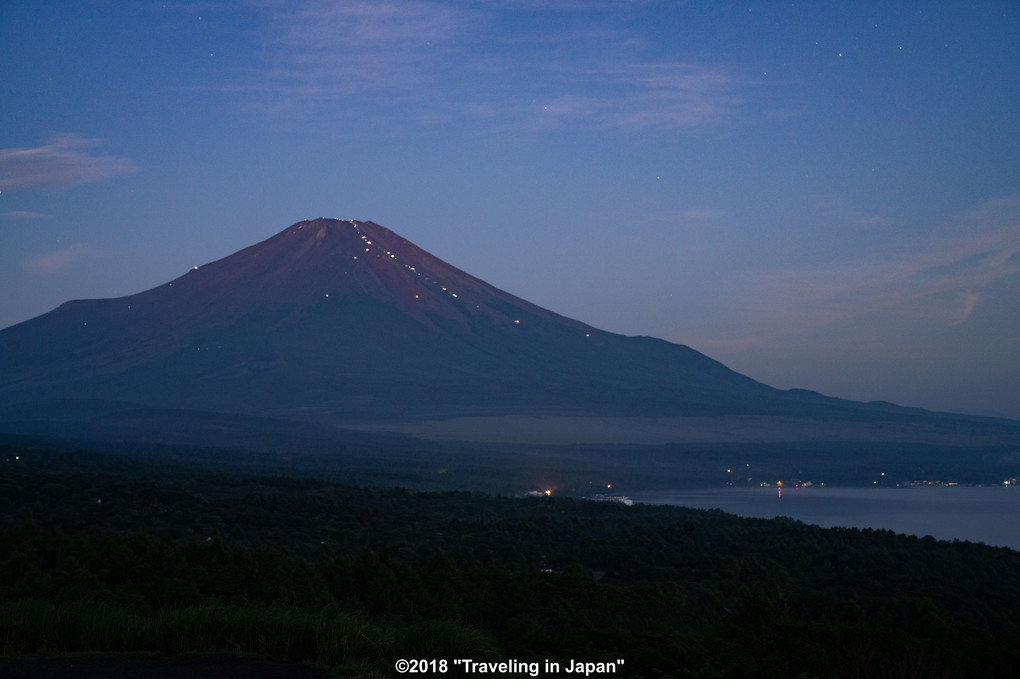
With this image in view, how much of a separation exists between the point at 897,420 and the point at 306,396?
9699 centimetres

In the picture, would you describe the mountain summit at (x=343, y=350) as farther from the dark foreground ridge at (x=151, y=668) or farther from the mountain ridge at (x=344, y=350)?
the dark foreground ridge at (x=151, y=668)

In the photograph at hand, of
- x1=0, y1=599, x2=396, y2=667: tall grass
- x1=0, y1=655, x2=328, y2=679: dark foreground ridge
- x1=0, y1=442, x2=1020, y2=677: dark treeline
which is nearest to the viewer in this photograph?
x1=0, y1=655, x2=328, y2=679: dark foreground ridge

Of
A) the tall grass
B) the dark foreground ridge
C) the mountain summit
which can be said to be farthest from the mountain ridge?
the dark foreground ridge

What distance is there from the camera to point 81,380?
A: 156 m

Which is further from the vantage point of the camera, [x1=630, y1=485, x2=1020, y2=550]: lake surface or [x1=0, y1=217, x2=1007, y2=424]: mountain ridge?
[x1=0, y1=217, x2=1007, y2=424]: mountain ridge

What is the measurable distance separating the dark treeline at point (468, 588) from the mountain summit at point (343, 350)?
104 metres

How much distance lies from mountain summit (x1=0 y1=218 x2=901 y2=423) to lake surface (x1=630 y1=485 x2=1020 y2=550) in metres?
54.8

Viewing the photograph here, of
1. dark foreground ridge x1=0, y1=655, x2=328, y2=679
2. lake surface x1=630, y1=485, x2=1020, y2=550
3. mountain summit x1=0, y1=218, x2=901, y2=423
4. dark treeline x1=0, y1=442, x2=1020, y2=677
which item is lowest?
lake surface x1=630, y1=485, x2=1020, y2=550

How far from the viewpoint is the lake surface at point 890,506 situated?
167ft

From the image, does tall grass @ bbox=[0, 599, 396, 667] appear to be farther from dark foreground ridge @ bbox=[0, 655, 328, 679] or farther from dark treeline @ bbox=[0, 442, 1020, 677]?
dark foreground ridge @ bbox=[0, 655, 328, 679]

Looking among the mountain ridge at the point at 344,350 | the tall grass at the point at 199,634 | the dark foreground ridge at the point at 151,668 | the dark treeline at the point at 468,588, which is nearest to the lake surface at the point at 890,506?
the dark treeline at the point at 468,588

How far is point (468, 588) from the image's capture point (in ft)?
50.0

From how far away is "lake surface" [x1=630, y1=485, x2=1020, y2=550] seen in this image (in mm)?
50847

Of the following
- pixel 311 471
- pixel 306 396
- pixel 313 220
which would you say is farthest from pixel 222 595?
pixel 313 220
